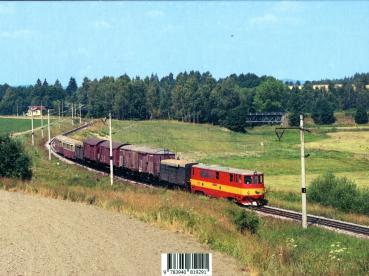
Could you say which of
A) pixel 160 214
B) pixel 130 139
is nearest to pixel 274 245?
pixel 160 214

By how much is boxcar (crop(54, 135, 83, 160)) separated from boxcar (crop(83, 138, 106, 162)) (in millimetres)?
2437

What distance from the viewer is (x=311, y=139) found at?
128m

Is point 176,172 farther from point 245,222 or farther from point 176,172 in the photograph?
point 245,222

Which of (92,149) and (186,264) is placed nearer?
(186,264)

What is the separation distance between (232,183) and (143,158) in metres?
14.8

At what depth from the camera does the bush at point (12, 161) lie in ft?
154

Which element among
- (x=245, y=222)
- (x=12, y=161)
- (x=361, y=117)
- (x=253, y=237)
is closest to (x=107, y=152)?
(x=12, y=161)

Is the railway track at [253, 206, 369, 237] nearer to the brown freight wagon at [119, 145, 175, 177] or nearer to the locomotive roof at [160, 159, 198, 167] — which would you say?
the locomotive roof at [160, 159, 198, 167]

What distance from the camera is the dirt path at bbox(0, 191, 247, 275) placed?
17141mm

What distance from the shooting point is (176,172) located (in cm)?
4744

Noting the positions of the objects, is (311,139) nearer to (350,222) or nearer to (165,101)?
(165,101)

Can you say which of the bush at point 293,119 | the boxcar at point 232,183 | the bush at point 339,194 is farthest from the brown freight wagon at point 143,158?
the bush at point 339,194

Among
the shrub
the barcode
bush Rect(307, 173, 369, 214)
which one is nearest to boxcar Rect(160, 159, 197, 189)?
bush Rect(307, 173, 369, 214)

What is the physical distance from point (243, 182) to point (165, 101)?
456 feet
